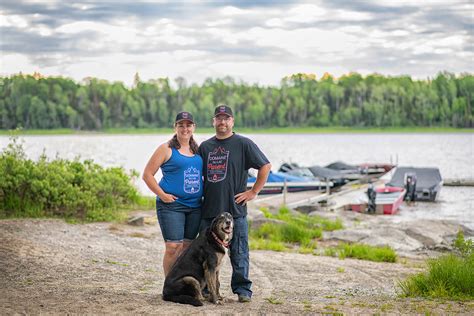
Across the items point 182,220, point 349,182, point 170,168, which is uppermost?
point 170,168

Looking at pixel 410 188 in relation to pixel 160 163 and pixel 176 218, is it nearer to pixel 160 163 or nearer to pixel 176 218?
pixel 176 218

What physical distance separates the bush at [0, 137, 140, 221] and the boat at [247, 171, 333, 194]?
46.5 ft

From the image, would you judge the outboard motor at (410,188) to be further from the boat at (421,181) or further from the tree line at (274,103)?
the tree line at (274,103)

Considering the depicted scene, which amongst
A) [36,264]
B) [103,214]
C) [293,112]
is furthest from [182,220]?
[293,112]

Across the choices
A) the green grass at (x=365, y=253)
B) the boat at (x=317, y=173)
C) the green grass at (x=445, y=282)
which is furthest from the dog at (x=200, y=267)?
the boat at (x=317, y=173)

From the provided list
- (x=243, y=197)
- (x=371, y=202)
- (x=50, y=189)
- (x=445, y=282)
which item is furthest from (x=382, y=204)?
(x=243, y=197)

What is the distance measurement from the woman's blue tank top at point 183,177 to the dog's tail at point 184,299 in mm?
984

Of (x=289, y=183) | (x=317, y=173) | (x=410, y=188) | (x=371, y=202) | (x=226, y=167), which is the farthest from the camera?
(x=317, y=173)

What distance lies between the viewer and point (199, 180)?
306 inches

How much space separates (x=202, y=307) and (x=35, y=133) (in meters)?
126

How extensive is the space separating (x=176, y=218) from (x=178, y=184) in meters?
0.38

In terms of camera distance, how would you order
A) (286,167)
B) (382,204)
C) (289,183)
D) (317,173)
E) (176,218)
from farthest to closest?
(286,167), (317,173), (289,183), (382,204), (176,218)

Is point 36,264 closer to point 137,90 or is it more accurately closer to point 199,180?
point 199,180

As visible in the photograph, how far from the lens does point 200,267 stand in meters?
7.57
